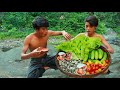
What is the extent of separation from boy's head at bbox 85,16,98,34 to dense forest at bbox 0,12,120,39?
0.14 ft

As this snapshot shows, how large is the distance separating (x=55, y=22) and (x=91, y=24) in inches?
15.0

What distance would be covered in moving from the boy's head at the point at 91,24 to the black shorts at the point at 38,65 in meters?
0.48

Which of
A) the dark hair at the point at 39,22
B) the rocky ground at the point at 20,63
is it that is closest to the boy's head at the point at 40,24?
the dark hair at the point at 39,22

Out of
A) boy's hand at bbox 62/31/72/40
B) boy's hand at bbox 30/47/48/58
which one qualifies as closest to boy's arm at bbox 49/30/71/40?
boy's hand at bbox 62/31/72/40

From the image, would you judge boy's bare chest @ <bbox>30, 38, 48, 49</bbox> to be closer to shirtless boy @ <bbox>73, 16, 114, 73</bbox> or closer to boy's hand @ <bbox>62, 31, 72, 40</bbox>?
boy's hand @ <bbox>62, 31, 72, 40</bbox>

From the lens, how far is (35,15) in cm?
409

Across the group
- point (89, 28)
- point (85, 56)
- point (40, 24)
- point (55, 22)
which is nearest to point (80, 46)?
point (85, 56)

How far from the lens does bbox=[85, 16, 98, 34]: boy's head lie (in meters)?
4.04

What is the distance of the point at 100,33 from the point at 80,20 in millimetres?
257

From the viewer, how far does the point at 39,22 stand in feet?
13.2

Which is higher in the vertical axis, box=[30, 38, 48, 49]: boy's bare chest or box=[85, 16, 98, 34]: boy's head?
box=[85, 16, 98, 34]: boy's head

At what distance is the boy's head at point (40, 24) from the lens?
13.2 ft
